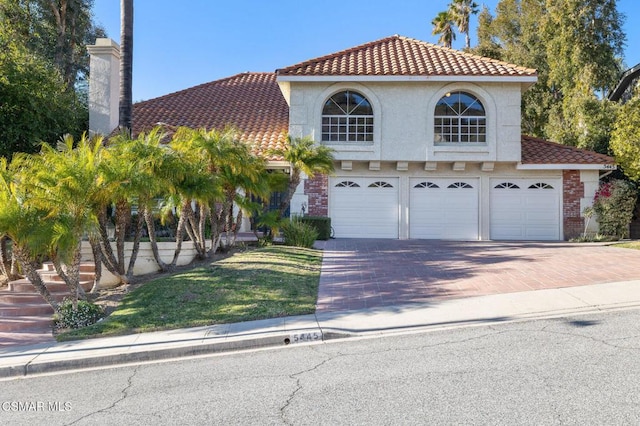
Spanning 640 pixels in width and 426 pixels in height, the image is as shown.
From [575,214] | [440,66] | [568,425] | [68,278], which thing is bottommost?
[568,425]

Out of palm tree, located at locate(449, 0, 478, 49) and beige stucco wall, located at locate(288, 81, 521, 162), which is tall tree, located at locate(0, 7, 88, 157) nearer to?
beige stucco wall, located at locate(288, 81, 521, 162)

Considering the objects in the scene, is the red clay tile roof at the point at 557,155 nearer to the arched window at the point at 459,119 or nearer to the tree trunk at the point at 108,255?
the arched window at the point at 459,119

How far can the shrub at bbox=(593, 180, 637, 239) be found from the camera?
687 inches

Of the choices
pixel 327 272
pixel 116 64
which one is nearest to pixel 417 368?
pixel 327 272

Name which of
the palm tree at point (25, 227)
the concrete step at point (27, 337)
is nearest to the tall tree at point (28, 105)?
the palm tree at point (25, 227)

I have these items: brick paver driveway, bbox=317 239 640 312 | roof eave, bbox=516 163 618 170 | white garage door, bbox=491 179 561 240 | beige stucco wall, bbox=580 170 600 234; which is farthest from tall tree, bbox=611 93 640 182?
brick paver driveway, bbox=317 239 640 312

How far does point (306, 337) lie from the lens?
6.62 meters

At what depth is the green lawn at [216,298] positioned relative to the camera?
7414 millimetres

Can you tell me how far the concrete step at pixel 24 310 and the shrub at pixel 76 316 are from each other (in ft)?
2.78

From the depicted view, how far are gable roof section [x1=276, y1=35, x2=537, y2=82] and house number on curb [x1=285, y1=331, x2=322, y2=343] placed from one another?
13046 millimetres

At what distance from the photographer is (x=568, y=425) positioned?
381 centimetres

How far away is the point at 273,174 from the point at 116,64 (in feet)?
26.8

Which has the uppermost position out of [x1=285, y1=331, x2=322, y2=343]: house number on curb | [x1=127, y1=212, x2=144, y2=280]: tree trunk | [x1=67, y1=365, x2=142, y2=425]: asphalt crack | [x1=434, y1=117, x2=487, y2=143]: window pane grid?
[x1=434, y1=117, x2=487, y2=143]: window pane grid

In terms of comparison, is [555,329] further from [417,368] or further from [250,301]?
[250,301]
